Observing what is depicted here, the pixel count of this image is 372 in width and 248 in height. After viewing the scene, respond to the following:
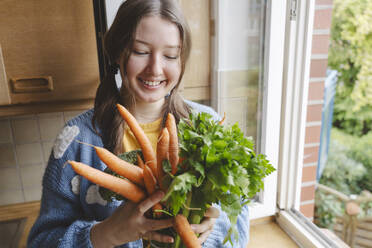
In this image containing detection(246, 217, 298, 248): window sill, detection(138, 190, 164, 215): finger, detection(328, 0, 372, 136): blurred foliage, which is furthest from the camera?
detection(328, 0, 372, 136): blurred foliage

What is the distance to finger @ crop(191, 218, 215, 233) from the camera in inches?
19.9

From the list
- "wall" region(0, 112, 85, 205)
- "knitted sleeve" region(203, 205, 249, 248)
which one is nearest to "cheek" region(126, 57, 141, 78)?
"knitted sleeve" region(203, 205, 249, 248)

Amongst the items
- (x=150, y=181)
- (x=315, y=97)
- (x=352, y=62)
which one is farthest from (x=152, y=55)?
(x=352, y=62)

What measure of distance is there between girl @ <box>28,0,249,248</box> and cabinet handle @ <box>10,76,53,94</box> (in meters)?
0.24

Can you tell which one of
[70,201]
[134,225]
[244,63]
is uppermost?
[244,63]

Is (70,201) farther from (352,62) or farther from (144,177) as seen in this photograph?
(352,62)

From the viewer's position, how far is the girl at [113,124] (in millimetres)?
708

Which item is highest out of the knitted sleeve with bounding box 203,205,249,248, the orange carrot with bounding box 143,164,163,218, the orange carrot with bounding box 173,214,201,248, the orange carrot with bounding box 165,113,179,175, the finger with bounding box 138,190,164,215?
the orange carrot with bounding box 165,113,179,175

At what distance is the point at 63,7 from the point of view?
93 cm

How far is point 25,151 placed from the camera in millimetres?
1363

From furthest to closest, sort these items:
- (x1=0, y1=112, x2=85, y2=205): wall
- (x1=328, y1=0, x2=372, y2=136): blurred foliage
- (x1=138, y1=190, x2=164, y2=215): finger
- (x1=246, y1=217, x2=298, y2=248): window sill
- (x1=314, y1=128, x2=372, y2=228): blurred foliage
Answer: (x1=328, y1=0, x2=372, y2=136): blurred foliage → (x1=314, y1=128, x2=372, y2=228): blurred foliage → (x1=0, y1=112, x2=85, y2=205): wall → (x1=246, y1=217, x2=298, y2=248): window sill → (x1=138, y1=190, x2=164, y2=215): finger

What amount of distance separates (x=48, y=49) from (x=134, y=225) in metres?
0.74

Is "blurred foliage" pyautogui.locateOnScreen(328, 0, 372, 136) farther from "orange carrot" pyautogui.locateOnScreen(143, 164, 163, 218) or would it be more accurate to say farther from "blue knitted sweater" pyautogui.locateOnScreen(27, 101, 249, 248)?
"orange carrot" pyautogui.locateOnScreen(143, 164, 163, 218)

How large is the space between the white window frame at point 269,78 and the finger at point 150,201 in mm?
533
